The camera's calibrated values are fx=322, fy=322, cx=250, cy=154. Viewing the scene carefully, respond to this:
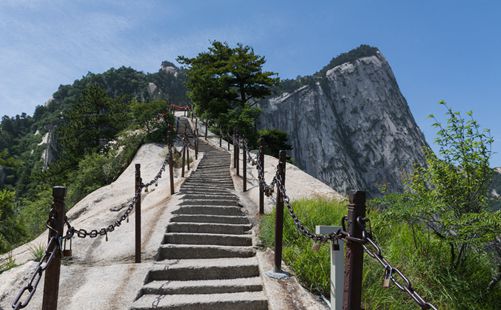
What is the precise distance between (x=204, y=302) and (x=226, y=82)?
64.2 feet

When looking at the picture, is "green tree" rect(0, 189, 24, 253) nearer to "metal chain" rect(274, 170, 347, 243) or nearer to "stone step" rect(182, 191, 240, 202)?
"stone step" rect(182, 191, 240, 202)

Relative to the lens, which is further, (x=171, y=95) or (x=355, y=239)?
(x=171, y=95)

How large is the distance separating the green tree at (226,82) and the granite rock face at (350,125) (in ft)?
162

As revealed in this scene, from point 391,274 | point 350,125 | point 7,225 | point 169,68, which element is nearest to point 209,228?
point 391,274

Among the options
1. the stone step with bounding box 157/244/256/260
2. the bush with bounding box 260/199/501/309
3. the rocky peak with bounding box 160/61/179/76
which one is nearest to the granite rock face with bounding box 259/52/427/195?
the rocky peak with bounding box 160/61/179/76

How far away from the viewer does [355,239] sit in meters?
2.09

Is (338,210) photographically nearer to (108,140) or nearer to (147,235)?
(147,235)

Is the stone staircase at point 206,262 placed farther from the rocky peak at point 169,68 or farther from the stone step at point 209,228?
the rocky peak at point 169,68

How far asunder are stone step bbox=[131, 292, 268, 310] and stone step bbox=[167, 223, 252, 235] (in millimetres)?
2000

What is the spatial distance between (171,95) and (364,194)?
8677cm

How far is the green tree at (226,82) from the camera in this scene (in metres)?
21.5

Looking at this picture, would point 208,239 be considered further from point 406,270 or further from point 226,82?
point 226,82

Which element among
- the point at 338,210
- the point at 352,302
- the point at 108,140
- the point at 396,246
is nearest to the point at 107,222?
the point at 338,210

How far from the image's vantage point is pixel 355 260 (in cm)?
212
